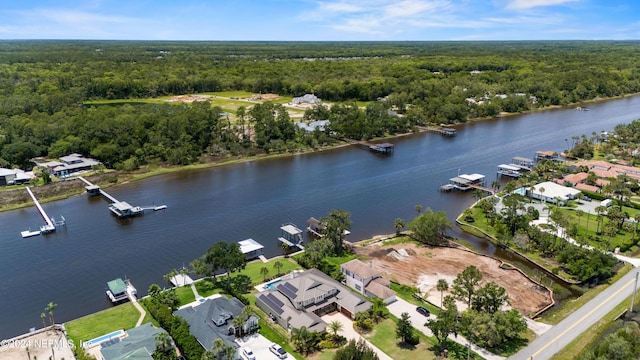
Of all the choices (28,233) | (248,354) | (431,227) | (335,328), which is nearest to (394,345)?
(335,328)

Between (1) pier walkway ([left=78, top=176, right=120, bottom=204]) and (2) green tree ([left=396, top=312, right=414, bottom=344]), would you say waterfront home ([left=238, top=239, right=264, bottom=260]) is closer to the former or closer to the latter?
(2) green tree ([left=396, top=312, right=414, bottom=344])

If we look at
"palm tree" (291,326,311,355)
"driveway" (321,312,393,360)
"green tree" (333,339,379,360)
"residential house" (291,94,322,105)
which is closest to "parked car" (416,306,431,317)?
"driveway" (321,312,393,360)

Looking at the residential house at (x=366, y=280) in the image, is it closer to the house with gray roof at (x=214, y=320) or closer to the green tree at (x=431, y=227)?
the green tree at (x=431, y=227)

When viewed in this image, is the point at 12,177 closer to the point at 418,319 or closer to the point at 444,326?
the point at 418,319

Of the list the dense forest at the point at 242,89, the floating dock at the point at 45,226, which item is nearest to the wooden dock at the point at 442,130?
the dense forest at the point at 242,89

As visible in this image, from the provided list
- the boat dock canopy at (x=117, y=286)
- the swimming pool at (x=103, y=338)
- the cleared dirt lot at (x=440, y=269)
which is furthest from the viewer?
the boat dock canopy at (x=117, y=286)

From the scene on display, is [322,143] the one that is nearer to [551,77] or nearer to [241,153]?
[241,153]
